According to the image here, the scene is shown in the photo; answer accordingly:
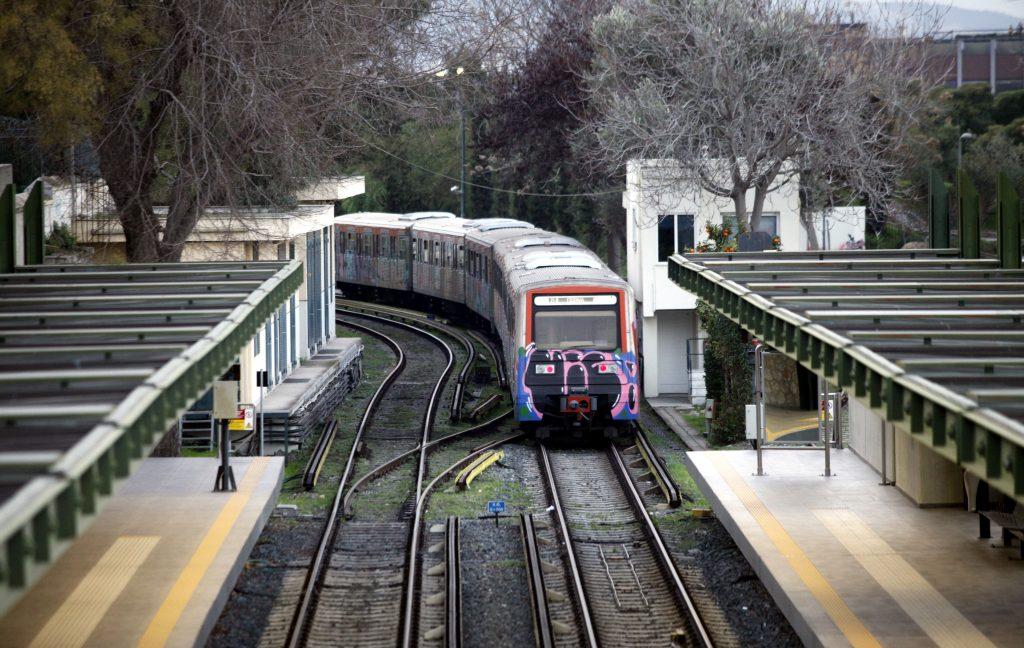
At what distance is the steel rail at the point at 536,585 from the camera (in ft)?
38.1

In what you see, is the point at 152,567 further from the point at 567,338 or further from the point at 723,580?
the point at 567,338

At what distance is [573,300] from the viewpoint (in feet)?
67.9

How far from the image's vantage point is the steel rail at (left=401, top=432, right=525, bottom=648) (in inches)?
462

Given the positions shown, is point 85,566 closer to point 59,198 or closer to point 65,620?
point 65,620

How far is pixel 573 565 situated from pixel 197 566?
391 cm

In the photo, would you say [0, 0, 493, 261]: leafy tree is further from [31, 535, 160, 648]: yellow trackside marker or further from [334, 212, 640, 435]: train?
[31, 535, 160, 648]: yellow trackside marker

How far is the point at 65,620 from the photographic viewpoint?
10.9 metres

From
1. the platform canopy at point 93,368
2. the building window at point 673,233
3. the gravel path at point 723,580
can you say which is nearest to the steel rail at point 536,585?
the gravel path at point 723,580

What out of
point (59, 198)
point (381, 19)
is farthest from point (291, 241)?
point (381, 19)

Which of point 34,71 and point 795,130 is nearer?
point 34,71

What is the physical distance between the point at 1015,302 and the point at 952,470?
275 centimetres

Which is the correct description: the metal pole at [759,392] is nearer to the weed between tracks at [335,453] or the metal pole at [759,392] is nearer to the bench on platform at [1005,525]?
the bench on platform at [1005,525]

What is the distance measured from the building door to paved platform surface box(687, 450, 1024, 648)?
14053 millimetres

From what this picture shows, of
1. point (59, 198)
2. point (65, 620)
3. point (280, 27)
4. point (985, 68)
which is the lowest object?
point (65, 620)
